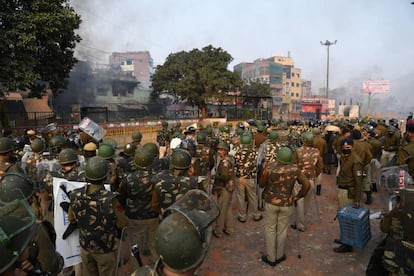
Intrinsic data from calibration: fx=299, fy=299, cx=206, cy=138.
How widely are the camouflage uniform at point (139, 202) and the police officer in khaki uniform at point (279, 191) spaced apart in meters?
1.85

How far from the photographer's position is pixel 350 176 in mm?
5586

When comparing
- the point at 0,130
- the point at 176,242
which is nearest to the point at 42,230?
the point at 176,242

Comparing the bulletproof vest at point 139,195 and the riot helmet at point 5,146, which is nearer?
the bulletproof vest at point 139,195

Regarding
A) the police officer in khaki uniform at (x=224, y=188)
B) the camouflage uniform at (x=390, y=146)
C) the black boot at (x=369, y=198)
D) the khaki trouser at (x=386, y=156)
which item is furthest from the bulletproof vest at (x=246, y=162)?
the khaki trouser at (x=386, y=156)

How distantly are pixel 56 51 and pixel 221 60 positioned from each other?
65.2ft

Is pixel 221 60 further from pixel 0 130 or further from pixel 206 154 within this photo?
pixel 206 154

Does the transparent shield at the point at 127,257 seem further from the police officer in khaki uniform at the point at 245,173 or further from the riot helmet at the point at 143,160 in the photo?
the police officer in khaki uniform at the point at 245,173

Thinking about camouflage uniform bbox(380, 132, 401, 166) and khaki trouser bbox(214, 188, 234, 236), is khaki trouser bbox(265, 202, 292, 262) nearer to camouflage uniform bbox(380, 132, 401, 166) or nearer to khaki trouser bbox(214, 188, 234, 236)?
khaki trouser bbox(214, 188, 234, 236)

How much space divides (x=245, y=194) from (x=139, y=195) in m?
3.26

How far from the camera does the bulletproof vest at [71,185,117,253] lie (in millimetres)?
3432

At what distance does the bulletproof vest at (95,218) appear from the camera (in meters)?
3.43

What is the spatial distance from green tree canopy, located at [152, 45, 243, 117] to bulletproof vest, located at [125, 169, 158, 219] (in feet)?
87.9

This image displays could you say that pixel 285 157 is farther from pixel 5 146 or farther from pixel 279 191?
pixel 5 146

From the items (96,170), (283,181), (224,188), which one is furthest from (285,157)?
(96,170)
